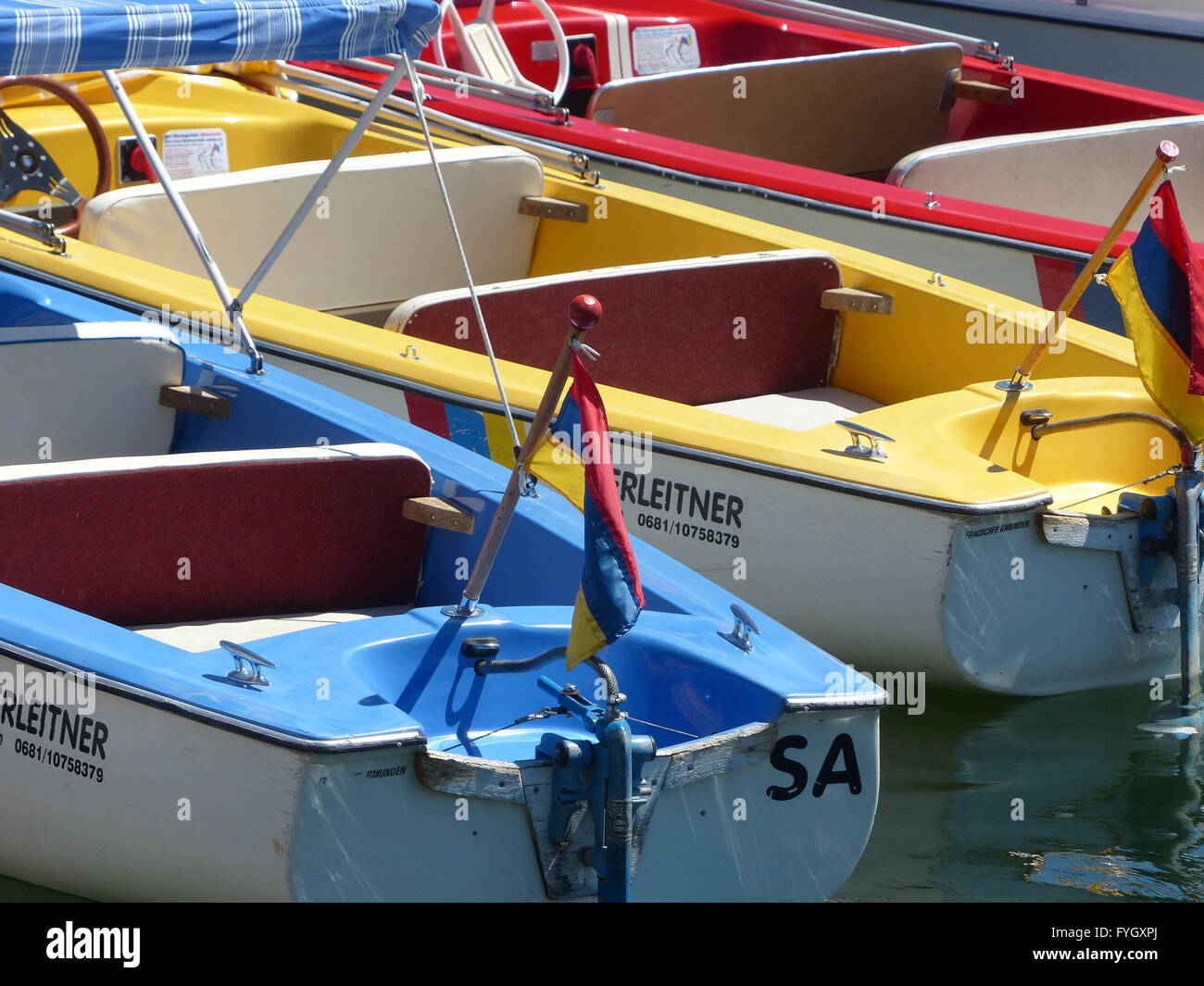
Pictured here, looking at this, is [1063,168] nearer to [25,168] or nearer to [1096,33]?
[1096,33]

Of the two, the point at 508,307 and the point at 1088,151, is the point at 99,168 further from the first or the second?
the point at 1088,151

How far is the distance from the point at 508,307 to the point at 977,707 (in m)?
1.58

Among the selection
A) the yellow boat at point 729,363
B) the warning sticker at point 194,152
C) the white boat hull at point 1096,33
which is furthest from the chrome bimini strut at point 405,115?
the white boat hull at point 1096,33

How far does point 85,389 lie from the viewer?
160 inches

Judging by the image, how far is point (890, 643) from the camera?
4117 mm

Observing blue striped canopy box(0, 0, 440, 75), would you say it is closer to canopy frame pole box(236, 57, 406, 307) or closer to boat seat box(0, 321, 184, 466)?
canopy frame pole box(236, 57, 406, 307)

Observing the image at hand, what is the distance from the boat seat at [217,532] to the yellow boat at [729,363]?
2.05ft

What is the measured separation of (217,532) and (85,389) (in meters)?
0.58

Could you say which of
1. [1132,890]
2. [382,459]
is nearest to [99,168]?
[382,459]

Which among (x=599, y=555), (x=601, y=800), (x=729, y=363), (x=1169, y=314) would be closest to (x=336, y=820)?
(x=601, y=800)

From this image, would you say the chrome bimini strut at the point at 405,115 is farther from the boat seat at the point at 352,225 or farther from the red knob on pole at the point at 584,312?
the red knob on pole at the point at 584,312

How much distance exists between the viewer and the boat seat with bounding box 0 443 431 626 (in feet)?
11.7

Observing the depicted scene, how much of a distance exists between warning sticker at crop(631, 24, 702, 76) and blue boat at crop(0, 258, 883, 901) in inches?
157

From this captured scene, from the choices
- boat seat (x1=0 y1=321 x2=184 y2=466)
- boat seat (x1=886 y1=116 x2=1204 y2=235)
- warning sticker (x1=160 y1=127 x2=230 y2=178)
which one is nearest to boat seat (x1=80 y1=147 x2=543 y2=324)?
warning sticker (x1=160 y1=127 x2=230 y2=178)
